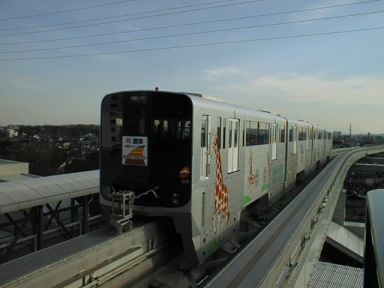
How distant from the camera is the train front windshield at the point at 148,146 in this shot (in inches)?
314

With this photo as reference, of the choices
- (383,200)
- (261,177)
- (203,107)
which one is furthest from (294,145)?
(383,200)

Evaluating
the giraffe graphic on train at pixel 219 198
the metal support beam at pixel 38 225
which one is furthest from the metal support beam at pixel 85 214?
the giraffe graphic on train at pixel 219 198

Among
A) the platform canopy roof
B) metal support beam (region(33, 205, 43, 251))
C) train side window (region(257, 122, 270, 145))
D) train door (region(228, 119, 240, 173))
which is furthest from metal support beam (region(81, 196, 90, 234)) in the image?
train side window (region(257, 122, 270, 145))

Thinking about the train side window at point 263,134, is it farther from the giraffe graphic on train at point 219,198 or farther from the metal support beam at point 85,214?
the metal support beam at point 85,214

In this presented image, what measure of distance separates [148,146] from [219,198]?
6.85 feet

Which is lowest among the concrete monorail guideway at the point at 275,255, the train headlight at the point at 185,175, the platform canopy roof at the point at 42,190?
the concrete monorail guideway at the point at 275,255

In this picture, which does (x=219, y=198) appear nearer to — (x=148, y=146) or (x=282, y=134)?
(x=148, y=146)

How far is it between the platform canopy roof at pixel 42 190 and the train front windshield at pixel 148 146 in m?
2.02

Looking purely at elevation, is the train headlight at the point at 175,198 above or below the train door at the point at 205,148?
below

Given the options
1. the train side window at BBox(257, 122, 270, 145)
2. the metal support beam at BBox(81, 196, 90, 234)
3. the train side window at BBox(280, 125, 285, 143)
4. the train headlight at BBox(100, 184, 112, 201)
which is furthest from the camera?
the train side window at BBox(280, 125, 285, 143)

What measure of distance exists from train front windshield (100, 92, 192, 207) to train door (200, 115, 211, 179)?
450mm

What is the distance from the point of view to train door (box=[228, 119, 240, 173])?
9.97 meters

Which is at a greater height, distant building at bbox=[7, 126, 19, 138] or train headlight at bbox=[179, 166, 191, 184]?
distant building at bbox=[7, 126, 19, 138]

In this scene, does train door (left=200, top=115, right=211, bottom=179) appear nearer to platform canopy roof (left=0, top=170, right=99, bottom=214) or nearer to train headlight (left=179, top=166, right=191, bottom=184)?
train headlight (left=179, top=166, right=191, bottom=184)
